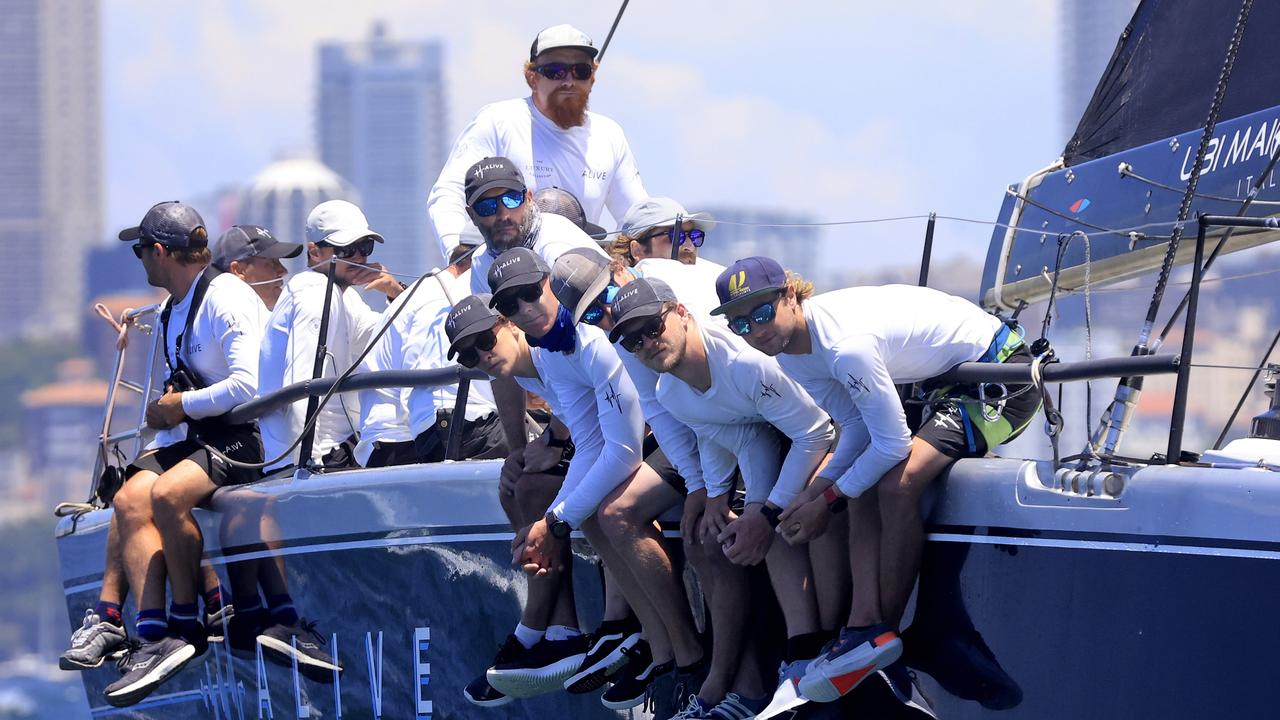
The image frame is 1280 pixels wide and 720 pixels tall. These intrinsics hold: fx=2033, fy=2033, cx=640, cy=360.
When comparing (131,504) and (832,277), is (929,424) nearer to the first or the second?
(832,277)

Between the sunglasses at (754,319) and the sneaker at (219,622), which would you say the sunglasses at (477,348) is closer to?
the sunglasses at (754,319)

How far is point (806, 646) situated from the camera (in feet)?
18.8

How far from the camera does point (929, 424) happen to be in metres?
5.70

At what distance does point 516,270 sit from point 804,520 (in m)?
Answer: 1.13

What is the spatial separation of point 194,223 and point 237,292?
47 cm

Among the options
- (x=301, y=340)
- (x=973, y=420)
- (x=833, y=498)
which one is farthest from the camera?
(x=301, y=340)

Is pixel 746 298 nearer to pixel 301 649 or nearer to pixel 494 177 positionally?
pixel 494 177

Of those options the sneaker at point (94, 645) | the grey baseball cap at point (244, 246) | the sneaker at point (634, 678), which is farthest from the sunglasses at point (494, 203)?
the sneaker at point (94, 645)

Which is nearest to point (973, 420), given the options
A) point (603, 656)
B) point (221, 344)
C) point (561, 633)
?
point (603, 656)

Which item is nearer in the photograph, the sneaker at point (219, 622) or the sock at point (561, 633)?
the sock at point (561, 633)

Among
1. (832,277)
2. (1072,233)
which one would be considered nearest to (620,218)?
(832,277)

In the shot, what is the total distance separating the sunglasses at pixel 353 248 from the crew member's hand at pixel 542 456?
5.20 ft

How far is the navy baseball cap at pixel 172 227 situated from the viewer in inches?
316

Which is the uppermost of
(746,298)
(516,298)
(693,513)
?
(746,298)
